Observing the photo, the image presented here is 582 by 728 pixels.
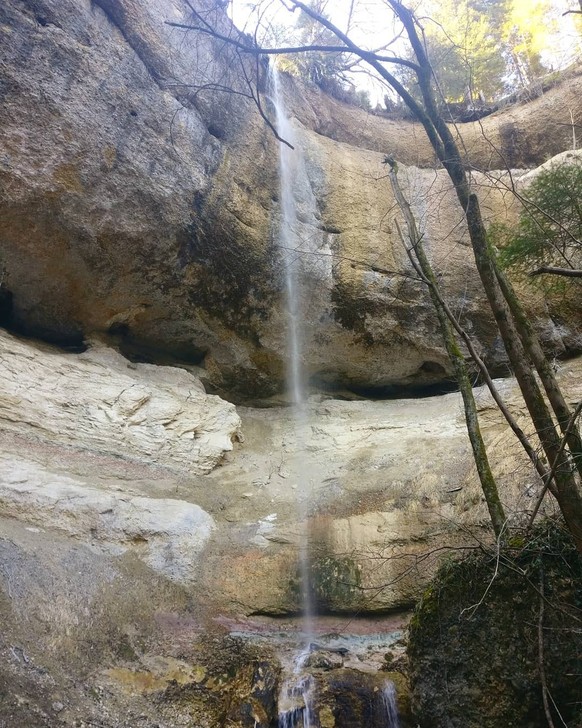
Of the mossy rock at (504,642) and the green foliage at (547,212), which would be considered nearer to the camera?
the mossy rock at (504,642)

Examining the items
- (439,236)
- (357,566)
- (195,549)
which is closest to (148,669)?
(195,549)

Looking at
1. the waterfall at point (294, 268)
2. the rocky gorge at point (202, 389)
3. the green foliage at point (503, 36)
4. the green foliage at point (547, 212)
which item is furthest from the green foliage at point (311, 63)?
the green foliage at point (547, 212)

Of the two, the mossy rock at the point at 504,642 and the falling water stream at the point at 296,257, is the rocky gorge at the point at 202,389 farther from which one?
the mossy rock at the point at 504,642

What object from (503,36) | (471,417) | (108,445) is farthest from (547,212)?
(503,36)

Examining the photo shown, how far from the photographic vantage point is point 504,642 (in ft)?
15.9

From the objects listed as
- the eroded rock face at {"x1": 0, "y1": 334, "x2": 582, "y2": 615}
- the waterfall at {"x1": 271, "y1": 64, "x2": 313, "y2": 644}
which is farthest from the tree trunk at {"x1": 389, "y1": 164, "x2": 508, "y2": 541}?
the waterfall at {"x1": 271, "y1": 64, "x2": 313, "y2": 644}

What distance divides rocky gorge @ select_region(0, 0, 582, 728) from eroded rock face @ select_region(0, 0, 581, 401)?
0.05m

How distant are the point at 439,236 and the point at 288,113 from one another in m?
4.81

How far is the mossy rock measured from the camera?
455 centimetres

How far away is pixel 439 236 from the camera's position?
1301cm

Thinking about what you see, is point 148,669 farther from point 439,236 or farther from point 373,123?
point 373,123

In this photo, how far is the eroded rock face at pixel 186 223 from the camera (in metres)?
9.30

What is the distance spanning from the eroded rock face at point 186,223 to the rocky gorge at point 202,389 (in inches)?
1.8

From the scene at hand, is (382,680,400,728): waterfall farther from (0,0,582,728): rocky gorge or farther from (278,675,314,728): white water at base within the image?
(278,675,314,728): white water at base
